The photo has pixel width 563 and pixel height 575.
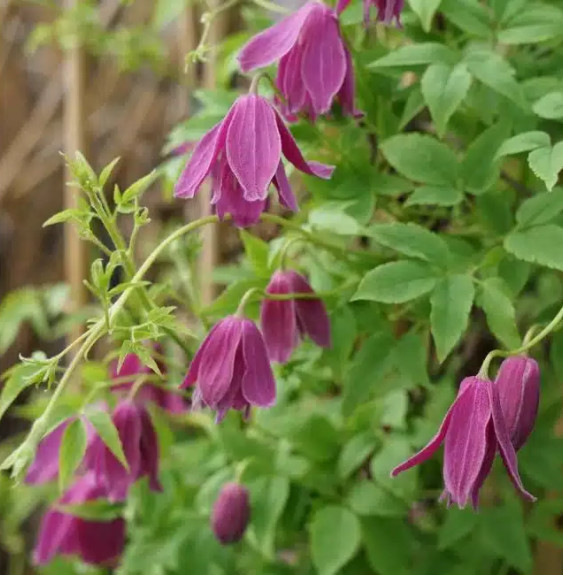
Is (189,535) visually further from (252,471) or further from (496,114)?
(496,114)

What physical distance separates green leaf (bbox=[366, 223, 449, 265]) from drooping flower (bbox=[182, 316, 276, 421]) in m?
0.11

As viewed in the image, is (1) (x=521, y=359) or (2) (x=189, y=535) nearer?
(1) (x=521, y=359)

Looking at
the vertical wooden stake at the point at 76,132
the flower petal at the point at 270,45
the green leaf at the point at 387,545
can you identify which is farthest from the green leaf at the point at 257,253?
the vertical wooden stake at the point at 76,132

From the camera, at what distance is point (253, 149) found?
56 centimetres

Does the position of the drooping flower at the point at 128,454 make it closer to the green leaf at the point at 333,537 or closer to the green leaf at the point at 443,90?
the green leaf at the point at 333,537

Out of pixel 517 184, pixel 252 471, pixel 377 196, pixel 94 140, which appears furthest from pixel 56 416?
pixel 94 140

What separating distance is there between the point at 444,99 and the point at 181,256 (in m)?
0.29

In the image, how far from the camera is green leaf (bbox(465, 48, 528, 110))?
63cm

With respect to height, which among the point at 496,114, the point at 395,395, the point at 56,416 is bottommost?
the point at 395,395

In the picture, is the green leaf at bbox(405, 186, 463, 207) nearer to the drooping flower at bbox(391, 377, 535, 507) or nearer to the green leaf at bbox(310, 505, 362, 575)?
the drooping flower at bbox(391, 377, 535, 507)

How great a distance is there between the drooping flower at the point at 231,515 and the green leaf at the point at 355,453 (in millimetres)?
99

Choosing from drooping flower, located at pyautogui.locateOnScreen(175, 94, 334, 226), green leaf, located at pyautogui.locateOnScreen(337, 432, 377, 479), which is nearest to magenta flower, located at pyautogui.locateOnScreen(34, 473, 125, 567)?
green leaf, located at pyautogui.locateOnScreen(337, 432, 377, 479)

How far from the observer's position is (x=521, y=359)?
1.81 feet

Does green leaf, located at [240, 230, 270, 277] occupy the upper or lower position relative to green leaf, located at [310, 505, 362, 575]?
upper
